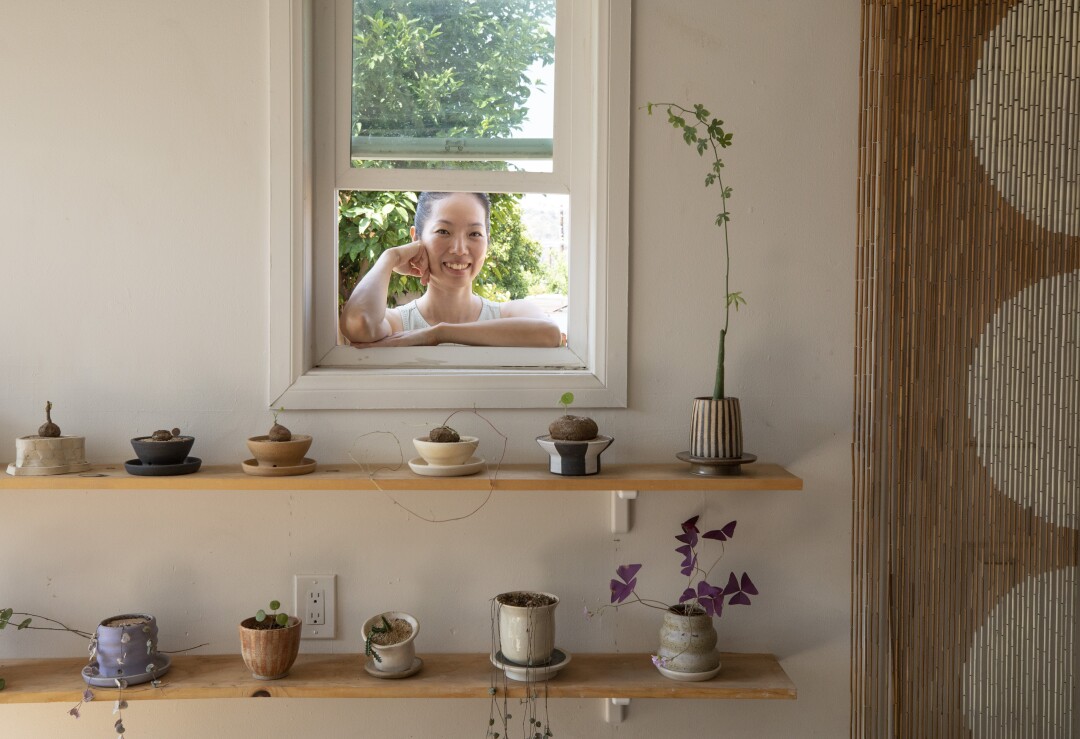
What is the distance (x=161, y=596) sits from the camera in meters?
1.66

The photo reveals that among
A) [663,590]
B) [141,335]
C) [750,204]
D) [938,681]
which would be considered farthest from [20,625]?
[938,681]

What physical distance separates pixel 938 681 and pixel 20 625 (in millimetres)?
1674

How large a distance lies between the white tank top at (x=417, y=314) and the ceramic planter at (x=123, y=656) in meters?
0.72

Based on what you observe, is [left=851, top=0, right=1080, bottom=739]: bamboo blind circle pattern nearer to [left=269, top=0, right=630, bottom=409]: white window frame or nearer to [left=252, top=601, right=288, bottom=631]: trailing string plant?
[left=269, top=0, right=630, bottom=409]: white window frame

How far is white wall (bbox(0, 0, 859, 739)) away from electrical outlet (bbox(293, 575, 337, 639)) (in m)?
0.02

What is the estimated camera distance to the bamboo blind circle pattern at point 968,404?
64.0 inches

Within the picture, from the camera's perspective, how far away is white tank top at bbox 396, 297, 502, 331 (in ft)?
5.80

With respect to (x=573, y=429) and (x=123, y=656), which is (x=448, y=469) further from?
(x=123, y=656)

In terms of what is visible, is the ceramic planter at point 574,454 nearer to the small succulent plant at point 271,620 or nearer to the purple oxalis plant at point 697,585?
the purple oxalis plant at point 697,585

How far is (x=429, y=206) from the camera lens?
1.76 m

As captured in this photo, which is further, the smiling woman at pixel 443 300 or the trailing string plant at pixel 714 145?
the smiling woman at pixel 443 300

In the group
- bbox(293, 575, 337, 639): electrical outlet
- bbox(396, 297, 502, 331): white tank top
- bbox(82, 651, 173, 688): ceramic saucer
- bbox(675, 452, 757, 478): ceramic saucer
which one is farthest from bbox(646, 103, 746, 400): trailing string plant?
bbox(82, 651, 173, 688): ceramic saucer

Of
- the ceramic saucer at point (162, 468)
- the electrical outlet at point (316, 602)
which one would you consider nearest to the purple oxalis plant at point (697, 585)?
the electrical outlet at point (316, 602)

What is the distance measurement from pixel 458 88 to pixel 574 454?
2.49ft
